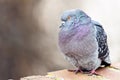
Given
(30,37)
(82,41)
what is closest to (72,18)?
(82,41)

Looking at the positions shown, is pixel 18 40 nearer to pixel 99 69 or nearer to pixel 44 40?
pixel 44 40

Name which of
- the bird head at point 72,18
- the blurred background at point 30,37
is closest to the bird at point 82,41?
the bird head at point 72,18

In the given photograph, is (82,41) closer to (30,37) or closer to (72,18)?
(72,18)

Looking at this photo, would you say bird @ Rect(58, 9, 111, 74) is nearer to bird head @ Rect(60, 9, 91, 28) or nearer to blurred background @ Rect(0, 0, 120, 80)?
bird head @ Rect(60, 9, 91, 28)

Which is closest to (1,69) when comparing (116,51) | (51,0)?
(51,0)

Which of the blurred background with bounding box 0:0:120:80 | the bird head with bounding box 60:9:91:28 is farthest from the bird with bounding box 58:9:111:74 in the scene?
the blurred background with bounding box 0:0:120:80

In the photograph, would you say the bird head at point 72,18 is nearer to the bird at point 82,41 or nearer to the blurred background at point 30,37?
the bird at point 82,41
